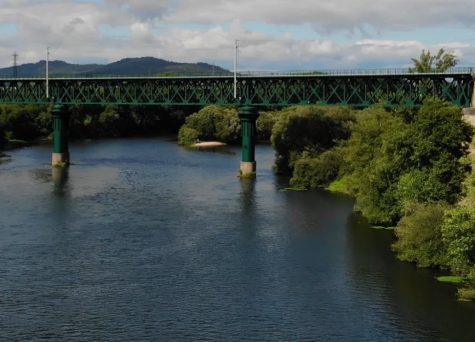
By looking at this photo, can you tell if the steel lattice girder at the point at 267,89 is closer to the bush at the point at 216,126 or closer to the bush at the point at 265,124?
the bush at the point at 216,126

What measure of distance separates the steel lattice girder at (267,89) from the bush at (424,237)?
34.0 meters

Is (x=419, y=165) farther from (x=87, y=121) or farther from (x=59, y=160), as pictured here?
(x=87, y=121)

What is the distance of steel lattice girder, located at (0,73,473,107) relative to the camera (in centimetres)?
9244

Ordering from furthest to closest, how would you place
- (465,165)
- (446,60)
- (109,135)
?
(109,135), (446,60), (465,165)

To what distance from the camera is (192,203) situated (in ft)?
270

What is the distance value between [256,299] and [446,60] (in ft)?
288

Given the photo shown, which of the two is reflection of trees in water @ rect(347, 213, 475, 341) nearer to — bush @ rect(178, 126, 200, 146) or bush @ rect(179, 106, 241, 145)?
bush @ rect(179, 106, 241, 145)

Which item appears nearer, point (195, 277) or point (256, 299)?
point (256, 299)

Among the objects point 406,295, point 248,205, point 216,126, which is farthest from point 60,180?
point 216,126

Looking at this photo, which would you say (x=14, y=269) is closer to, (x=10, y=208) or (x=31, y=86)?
(x=10, y=208)

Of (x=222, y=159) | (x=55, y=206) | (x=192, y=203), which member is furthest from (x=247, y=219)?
(x=222, y=159)

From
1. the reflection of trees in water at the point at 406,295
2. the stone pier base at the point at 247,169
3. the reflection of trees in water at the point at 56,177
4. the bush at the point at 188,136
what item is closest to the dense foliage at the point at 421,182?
the reflection of trees in water at the point at 406,295

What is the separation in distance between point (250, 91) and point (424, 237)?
190 ft

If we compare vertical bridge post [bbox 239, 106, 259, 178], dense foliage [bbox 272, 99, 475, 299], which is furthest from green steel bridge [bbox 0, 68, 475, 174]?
dense foliage [bbox 272, 99, 475, 299]
